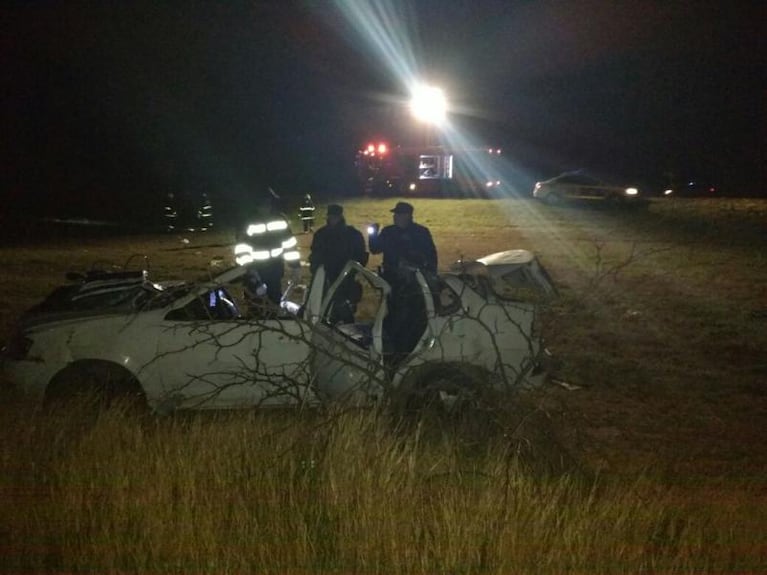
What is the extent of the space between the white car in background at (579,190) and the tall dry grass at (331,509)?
2926 centimetres

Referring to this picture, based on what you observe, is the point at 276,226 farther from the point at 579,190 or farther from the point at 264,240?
the point at 579,190

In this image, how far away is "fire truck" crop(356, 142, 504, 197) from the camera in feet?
129

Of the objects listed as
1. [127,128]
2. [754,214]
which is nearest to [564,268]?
[754,214]

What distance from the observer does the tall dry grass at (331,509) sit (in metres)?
3.83

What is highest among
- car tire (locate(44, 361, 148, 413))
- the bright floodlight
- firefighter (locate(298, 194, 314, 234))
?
the bright floodlight

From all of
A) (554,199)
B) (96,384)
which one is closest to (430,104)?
(554,199)

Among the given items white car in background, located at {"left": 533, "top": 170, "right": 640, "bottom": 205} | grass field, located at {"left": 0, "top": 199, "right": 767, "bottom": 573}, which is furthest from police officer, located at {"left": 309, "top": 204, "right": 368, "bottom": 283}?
white car in background, located at {"left": 533, "top": 170, "right": 640, "bottom": 205}

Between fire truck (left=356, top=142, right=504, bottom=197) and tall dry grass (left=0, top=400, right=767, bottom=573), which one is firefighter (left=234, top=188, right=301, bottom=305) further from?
fire truck (left=356, top=142, right=504, bottom=197)

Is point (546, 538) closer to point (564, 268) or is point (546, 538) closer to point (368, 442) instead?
point (368, 442)

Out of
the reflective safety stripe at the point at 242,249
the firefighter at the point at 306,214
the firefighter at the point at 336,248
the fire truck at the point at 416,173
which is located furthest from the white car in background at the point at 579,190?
the firefighter at the point at 336,248

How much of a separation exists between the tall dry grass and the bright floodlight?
40.3m

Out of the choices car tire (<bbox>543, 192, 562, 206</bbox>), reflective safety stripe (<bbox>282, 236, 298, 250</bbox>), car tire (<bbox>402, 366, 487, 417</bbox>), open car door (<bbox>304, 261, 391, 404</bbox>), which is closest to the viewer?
car tire (<bbox>402, 366, 487, 417</bbox>)

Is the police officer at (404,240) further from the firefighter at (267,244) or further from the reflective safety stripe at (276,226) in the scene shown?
the reflective safety stripe at (276,226)

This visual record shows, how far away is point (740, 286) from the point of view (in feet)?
48.3
